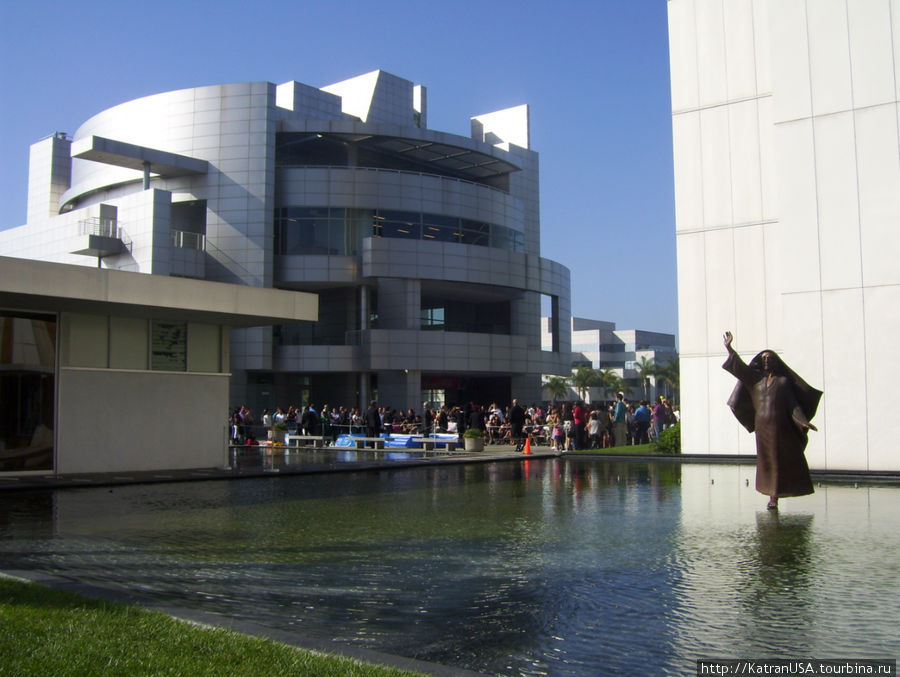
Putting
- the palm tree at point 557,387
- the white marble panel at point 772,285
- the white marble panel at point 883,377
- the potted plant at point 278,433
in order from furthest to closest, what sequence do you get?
the palm tree at point 557,387 → the potted plant at point 278,433 → the white marble panel at point 772,285 → the white marble panel at point 883,377

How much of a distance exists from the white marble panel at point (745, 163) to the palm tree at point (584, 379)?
90408 millimetres

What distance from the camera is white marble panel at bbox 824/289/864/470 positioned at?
1986cm

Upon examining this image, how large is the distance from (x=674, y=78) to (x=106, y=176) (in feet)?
147

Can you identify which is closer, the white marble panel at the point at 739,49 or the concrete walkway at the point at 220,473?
the concrete walkway at the point at 220,473

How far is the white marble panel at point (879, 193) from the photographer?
19.8 metres

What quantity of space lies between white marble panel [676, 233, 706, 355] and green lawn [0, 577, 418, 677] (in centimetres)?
2001

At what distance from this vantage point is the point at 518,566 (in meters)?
8.48

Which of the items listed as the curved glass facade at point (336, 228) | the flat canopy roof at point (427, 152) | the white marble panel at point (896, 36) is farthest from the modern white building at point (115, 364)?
the flat canopy roof at point (427, 152)

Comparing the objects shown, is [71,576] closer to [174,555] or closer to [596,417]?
[174,555]

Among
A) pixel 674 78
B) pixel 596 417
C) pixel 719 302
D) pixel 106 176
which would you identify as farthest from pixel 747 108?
pixel 106 176

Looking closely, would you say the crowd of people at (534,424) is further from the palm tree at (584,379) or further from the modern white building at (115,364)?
the palm tree at (584,379)

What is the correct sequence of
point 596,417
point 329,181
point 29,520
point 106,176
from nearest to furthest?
point 29,520 < point 596,417 < point 329,181 < point 106,176

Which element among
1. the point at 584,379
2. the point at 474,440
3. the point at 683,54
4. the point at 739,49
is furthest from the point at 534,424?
the point at 584,379

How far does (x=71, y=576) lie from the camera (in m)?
8.00
